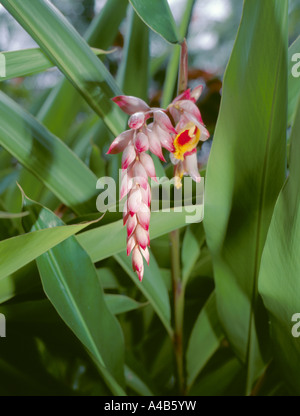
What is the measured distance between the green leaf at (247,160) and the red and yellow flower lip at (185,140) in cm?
2

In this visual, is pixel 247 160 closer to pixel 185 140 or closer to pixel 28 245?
pixel 185 140

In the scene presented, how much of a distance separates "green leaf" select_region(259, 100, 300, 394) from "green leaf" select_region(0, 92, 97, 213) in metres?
0.18

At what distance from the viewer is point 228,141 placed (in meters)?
0.32

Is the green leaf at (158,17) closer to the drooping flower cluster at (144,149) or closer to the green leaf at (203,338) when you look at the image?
the drooping flower cluster at (144,149)

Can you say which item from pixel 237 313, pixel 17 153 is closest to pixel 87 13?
pixel 17 153

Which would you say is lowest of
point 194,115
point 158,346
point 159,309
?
point 158,346

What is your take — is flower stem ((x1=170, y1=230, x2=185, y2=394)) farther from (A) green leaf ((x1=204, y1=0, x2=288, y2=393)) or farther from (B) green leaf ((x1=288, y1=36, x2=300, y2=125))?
(B) green leaf ((x1=288, y1=36, x2=300, y2=125))

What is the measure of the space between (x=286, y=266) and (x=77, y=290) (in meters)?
0.17

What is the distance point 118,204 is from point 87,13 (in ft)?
3.20

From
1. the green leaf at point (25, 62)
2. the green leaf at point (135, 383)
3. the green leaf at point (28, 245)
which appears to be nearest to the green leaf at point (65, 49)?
the green leaf at point (25, 62)

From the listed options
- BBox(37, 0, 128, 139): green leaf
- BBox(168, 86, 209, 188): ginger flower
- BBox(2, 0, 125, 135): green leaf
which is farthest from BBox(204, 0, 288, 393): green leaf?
BBox(37, 0, 128, 139): green leaf

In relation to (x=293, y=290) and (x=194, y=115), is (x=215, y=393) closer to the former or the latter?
(x=293, y=290)

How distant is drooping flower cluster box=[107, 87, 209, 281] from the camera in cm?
27

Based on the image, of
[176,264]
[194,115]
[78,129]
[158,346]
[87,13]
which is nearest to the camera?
[194,115]
